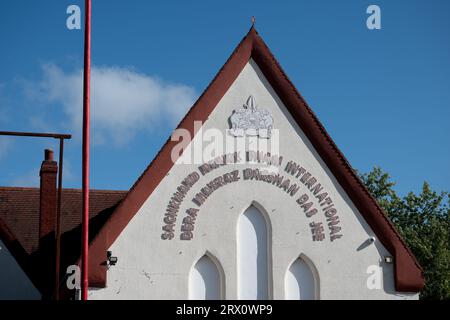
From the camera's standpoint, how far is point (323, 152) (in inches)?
987

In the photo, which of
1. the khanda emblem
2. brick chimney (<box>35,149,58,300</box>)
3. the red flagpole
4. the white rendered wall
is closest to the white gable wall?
the khanda emblem

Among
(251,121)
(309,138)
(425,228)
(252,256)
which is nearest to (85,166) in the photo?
(251,121)

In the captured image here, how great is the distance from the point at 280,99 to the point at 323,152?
2223mm

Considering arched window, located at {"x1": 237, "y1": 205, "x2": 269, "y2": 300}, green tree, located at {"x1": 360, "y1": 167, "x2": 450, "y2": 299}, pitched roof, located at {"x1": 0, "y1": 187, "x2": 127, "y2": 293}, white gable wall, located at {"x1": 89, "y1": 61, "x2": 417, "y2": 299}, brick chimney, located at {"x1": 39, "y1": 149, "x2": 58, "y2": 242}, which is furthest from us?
green tree, located at {"x1": 360, "y1": 167, "x2": 450, "y2": 299}

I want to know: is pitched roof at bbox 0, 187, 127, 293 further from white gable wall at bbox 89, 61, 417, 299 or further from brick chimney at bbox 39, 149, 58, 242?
white gable wall at bbox 89, 61, 417, 299

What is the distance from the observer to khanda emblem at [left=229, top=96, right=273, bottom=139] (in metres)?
24.6

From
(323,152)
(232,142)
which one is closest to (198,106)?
(232,142)

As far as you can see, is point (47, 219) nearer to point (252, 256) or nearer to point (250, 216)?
point (250, 216)

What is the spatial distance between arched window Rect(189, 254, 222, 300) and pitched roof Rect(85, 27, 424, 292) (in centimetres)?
260

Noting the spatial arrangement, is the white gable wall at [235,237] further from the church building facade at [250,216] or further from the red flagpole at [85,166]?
the red flagpole at [85,166]

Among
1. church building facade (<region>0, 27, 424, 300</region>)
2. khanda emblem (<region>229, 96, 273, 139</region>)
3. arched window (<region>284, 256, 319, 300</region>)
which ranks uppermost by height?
khanda emblem (<region>229, 96, 273, 139</region>)

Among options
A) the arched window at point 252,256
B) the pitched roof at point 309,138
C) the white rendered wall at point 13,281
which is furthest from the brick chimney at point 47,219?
the arched window at point 252,256

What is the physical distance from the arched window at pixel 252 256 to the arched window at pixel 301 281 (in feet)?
2.35
